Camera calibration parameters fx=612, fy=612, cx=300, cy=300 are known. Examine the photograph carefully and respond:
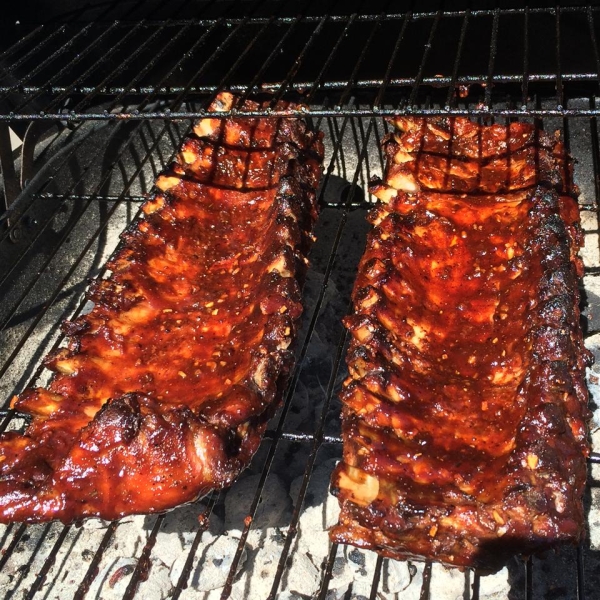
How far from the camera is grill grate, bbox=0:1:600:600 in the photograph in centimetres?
321

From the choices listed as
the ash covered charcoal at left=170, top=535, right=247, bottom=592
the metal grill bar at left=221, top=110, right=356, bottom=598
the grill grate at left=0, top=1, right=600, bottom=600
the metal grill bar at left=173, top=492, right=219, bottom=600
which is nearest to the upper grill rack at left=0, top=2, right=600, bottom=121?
the grill grate at left=0, top=1, right=600, bottom=600

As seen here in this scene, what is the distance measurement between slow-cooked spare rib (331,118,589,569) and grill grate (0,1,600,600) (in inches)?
12.4

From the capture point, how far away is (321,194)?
4.46 meters

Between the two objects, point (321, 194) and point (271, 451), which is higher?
point (321, 194)

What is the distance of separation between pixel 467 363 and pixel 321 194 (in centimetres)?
196

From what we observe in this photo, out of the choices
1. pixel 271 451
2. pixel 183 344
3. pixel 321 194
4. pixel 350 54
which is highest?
pixel 350 54

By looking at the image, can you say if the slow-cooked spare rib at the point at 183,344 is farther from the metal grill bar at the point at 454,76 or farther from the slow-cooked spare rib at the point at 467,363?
the metal grill bar at the point at 454,76

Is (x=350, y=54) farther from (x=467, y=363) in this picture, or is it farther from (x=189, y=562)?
(x=189, y=562)

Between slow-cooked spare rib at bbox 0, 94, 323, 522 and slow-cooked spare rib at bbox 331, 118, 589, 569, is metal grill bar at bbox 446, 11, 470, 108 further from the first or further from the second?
slow-cooked spare rib at bbox 0, 94, 323, 522

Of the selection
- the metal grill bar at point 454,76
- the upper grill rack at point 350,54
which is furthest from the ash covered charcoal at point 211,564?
the upper grill rack at point 350,54

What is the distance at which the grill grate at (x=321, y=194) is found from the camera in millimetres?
3207

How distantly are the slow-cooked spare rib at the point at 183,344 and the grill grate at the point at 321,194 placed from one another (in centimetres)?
36

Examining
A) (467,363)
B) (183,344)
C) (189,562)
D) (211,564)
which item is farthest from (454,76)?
(211,564)

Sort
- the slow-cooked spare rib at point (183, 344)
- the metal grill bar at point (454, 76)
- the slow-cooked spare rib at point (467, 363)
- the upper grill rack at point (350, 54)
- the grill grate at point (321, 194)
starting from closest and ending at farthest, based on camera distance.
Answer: the slow-cooked spare rib at point (467, 363) < the slow-cooked spare rib at point (183, 344) < the metal grill bar at point (454, 76) < the grill grate at point (321, 194) < the upper grill rack at point (350, 54)
